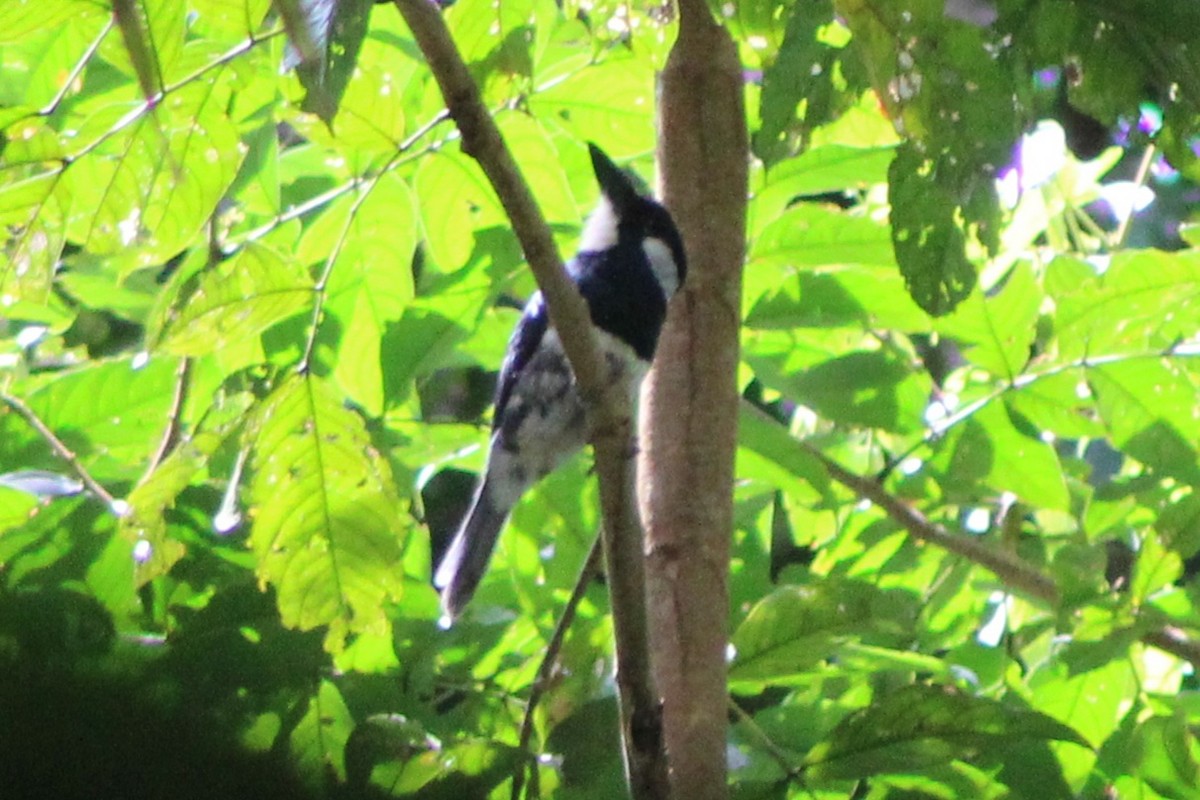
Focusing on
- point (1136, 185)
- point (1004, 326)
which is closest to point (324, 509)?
point (1004, 326)

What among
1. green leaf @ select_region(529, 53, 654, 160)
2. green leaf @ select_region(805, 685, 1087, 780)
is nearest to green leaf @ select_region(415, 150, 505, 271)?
green leaf @ select_region(529, 53, 654, 160)

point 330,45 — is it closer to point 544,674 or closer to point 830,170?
point 544,674

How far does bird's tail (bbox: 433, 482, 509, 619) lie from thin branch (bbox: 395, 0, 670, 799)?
0.44m

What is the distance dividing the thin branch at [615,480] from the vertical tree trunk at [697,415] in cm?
12

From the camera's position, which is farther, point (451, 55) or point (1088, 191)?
point (1088, 191)

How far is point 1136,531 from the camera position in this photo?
1.78m

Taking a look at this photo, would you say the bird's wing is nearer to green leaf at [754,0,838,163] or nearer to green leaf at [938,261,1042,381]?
green leaf at [938,261,1042,381]

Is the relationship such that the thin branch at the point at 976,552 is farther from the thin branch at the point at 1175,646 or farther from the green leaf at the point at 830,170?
the green leaf at the point at 830,170

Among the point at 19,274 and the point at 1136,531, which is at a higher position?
the point at 19,274

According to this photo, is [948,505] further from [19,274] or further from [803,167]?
[19,274]

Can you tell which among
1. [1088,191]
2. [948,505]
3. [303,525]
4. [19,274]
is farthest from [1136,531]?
[19,274]

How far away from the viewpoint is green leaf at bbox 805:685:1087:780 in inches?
44.7

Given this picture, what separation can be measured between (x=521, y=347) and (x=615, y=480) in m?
0.76

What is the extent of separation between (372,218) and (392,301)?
3.7 inches
